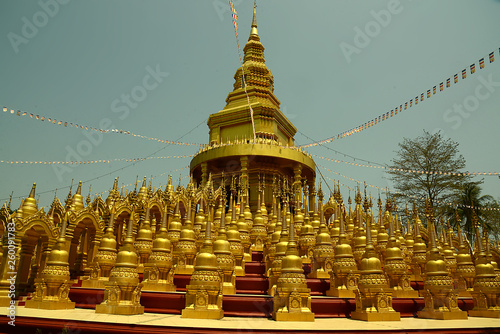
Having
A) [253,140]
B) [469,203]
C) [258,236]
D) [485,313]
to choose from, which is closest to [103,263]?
[258,236]

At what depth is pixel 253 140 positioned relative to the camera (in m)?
24.0

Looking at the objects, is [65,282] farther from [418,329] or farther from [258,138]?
[258,138]

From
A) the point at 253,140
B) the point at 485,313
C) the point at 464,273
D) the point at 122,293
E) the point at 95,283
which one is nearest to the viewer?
the point at 122,293

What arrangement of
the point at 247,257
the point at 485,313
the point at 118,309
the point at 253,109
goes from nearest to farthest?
the point at 118,309, the point at 485,313, the point at 247,257, the point at 253,109

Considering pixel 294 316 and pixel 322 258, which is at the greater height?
pixel 322 258

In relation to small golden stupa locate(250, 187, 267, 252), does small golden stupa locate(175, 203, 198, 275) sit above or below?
below

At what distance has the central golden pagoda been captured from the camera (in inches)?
884

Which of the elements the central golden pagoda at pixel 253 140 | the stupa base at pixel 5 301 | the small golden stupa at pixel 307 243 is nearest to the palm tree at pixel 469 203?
the central golden pagoda at pixel 253 140

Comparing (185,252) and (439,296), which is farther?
(185,252)

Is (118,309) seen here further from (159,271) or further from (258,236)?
(258,236)

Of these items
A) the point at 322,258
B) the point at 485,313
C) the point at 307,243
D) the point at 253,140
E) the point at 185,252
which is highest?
the point at 253,140

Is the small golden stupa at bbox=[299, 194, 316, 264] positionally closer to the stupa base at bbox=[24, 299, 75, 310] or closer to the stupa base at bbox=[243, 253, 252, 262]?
the stupa base at bbox=[243, 253, 252, 262]

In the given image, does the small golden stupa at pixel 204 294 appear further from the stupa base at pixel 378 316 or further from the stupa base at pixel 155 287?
the stupa base at pixel 378 316

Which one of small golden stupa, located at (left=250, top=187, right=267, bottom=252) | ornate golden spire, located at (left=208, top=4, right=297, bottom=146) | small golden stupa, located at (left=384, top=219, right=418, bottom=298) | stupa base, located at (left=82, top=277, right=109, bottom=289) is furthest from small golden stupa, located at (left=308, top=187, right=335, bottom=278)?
ornate golden spire, located at (left=208, top=4, right=297, bottom=146)
